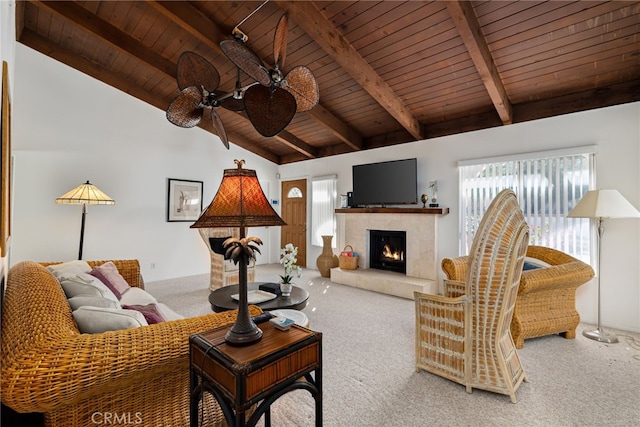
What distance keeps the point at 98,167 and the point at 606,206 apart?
6524mm

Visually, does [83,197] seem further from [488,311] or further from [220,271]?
[488,311]

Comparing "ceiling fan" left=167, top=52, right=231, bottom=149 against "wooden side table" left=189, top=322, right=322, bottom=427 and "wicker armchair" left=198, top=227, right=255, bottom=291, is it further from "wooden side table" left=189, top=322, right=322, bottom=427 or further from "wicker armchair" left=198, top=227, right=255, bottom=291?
"wicker armchair" left=198, top=227, right=255, bottom=291

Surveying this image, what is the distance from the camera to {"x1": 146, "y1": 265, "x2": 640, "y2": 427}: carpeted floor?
1.77m

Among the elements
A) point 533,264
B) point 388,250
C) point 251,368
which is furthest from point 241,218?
point 388,250

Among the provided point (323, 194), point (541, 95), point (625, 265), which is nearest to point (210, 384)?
point (625, 265)

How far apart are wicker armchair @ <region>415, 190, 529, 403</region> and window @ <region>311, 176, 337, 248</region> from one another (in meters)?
3.93

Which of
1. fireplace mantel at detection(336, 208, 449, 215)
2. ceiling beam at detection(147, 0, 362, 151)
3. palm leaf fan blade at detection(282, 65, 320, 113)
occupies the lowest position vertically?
fireplace mantel at detection(336, 208, 449, 215)

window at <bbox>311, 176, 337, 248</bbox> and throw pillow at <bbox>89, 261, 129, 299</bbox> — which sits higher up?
window at <bbox>311, 176, 337, 248</bbox>

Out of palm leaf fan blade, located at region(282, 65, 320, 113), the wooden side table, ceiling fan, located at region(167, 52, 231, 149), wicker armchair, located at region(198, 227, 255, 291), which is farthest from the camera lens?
wicker armchair, located at region(198, 227, 255, 291)

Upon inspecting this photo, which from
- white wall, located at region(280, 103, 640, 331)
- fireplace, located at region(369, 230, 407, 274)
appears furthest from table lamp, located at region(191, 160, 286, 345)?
fireplace, located at region(369, 230, 407, 274)

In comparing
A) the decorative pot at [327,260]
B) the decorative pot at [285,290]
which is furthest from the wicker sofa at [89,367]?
Result: the decorative pot at [327,260]

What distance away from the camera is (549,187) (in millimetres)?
3508

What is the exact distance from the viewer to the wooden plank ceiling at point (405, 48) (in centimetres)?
268

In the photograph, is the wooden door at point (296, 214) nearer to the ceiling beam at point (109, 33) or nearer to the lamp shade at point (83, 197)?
the ceiling beam at point (109, 33)
